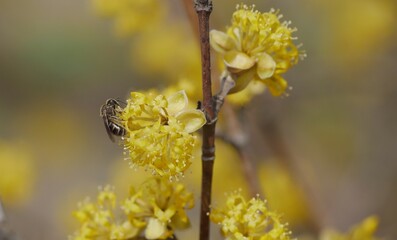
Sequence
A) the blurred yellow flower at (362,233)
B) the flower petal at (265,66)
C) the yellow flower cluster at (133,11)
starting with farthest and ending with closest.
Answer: the yellow flower cluster at (133,11)
the blurred yellow flower at (362,233)
the flower petal at (265,66)

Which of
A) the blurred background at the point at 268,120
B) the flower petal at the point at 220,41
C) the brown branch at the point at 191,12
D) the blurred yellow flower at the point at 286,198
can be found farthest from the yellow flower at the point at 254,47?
the blurred yellow flower at the point at 286,198

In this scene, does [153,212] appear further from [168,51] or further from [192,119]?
[168,51]

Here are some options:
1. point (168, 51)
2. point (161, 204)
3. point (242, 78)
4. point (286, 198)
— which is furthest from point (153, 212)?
point (168, 51)

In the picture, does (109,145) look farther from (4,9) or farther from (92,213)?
(92,213)

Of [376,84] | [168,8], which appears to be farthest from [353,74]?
[168,8]

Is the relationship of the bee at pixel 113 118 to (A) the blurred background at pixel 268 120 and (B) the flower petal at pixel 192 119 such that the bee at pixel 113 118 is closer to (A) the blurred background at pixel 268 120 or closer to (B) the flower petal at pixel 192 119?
(B) the flower petal at pixel 192 119

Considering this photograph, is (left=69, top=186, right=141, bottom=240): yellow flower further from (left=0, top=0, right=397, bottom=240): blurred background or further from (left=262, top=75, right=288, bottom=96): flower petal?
(left=0, top=0, right=397, bottom=240): blurred background
